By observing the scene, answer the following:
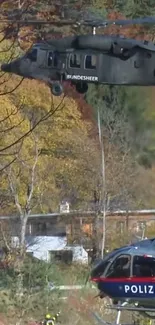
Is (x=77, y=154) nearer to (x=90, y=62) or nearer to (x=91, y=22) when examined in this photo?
(x=90, y=62)

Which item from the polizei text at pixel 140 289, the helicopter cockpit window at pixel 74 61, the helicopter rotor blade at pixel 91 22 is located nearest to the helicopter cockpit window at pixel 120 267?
the polizei text at pixel 140 289

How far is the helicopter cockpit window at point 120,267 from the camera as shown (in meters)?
10.2

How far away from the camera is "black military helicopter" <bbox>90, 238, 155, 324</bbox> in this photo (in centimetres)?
995

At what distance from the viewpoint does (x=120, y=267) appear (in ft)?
33.7

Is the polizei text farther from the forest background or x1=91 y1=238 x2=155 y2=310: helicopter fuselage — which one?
the forest background

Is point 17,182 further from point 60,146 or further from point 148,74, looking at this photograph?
point 148,74

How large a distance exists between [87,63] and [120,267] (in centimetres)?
376

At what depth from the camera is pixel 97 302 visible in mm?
12680

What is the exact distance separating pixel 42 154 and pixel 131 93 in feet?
24.4

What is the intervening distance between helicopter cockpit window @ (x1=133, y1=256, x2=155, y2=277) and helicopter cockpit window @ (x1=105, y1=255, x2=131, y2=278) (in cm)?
7

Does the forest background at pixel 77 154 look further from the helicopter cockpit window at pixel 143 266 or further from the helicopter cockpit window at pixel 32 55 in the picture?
the helicopter cockpit window at pixel 32 55

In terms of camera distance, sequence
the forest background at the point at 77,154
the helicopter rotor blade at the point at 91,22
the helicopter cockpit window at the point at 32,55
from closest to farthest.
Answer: the helicopter rotor blade at the point at 91,22
the helicopter cockpit window at the point at 32,55
the forest background at the point at 77,154

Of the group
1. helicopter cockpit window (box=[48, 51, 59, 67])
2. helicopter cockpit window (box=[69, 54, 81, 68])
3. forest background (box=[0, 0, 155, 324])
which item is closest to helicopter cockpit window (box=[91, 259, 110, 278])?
forest background (box=[0, 0, 155, 324])

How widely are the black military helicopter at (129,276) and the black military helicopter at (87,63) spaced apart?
3.33 metres
